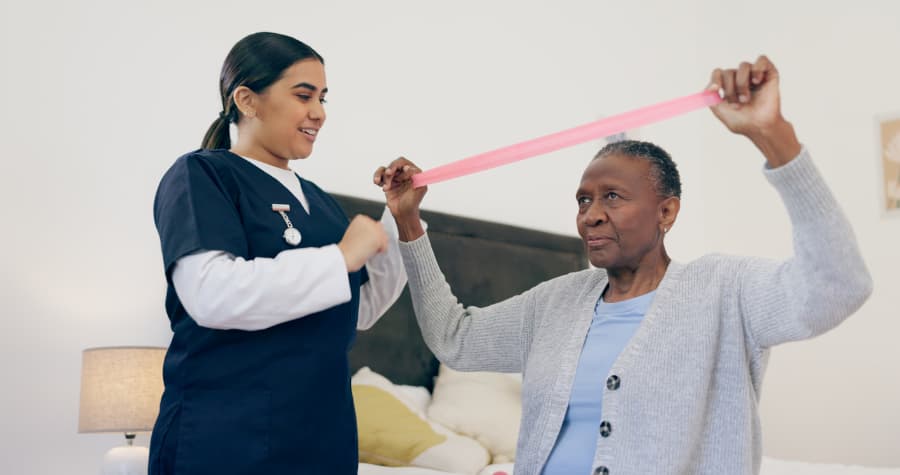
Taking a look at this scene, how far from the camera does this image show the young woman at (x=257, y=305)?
1.41 m

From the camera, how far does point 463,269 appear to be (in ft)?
12.2

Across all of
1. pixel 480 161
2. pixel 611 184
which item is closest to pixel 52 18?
pixel 480 161

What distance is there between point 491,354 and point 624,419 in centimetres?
43

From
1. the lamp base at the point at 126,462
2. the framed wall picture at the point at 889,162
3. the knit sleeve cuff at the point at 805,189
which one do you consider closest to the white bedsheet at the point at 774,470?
the lamp base at the point at 126,462

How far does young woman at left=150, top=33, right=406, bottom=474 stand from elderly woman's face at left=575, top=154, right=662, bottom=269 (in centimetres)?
45

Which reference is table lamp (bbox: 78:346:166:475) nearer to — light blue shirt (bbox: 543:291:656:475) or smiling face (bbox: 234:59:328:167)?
smiling face (bbox: 234:59:328:167)

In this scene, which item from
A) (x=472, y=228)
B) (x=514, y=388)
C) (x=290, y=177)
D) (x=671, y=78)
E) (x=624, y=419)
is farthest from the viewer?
(x=671, y=78)

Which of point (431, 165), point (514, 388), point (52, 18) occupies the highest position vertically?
point (52, 18)

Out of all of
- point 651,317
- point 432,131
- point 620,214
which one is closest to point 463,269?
point 432,131

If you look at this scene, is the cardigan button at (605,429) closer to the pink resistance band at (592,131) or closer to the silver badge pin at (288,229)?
the pink resistance band at (592,131)

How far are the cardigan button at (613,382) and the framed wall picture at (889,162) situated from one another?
3451 millimetres

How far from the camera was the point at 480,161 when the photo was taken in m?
1.77

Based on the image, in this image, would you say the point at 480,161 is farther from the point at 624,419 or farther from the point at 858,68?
the point at 858,68

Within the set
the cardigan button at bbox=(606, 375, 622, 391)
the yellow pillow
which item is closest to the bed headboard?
the yellow pillow
